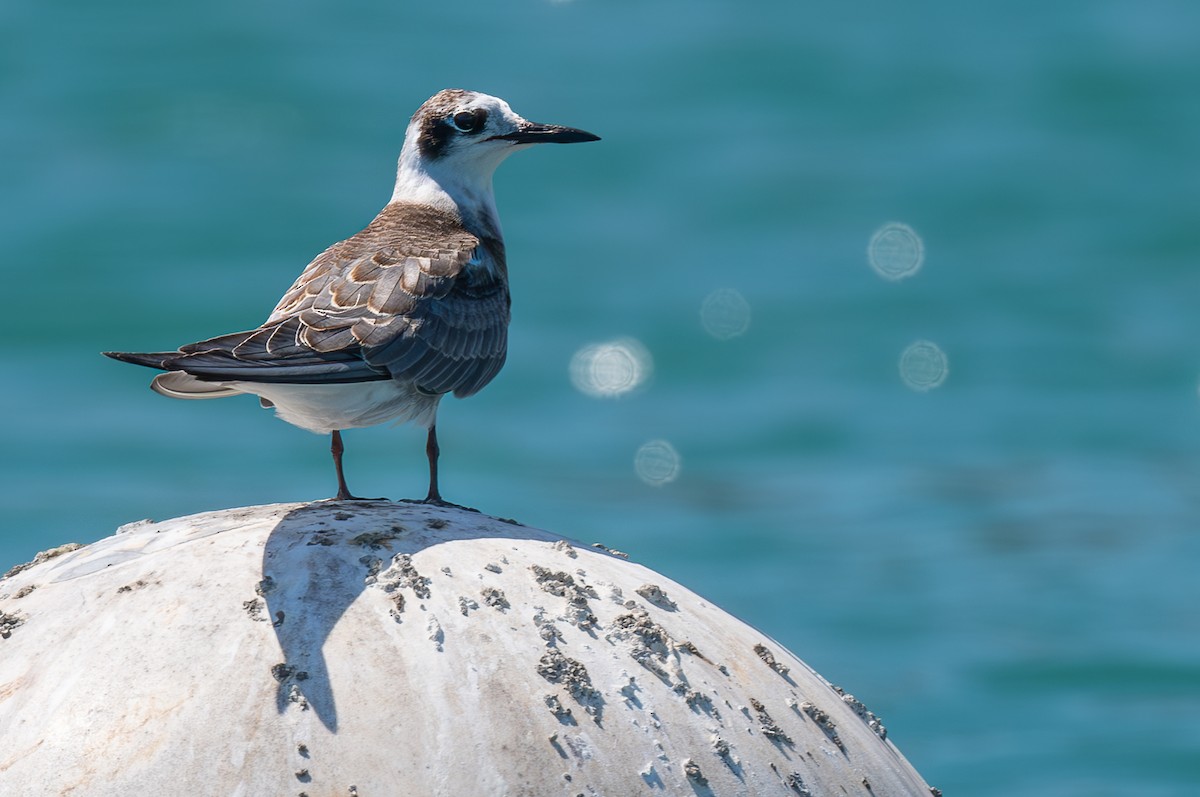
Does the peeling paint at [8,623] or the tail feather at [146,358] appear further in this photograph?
the tail feather at [146,358]

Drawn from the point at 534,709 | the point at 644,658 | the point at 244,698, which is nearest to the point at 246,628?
the point at 244,698

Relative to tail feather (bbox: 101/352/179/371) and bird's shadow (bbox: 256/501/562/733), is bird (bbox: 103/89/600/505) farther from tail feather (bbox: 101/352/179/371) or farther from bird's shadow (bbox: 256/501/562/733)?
bird's shadow (bbox: 256/501/562/733)

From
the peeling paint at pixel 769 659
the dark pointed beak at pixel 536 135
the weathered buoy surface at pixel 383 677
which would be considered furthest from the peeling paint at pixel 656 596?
the dark pointed beak at pixel 536 135

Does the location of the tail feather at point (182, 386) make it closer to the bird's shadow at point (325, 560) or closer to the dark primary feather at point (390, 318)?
the dark primary feather at point (390, 318)

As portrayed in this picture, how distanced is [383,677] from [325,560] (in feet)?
2.19

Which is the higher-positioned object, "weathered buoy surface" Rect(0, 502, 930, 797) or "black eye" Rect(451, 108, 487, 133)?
"black eye" Rect(451, 108, 487, 133)

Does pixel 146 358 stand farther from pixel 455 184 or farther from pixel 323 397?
pixel 455 184

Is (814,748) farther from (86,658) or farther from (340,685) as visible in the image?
(86,658)

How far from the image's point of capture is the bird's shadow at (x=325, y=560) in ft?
19.0

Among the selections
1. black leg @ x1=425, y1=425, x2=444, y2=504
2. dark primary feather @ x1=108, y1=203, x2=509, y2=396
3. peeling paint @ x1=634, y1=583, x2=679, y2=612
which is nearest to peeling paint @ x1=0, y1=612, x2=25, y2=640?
dark primary feather @ x1=108, y1=203, x2=509, y2=396

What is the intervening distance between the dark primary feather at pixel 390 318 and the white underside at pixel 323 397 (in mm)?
107

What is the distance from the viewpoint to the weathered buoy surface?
5637 mm

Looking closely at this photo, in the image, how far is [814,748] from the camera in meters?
6.53

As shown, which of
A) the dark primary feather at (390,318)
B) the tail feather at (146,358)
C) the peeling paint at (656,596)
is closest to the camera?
the tail feather at (146,358)
